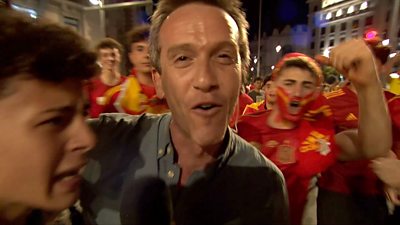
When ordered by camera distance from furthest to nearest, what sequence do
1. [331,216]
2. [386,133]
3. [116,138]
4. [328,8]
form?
[328,8], [331,216], [386,133], [116,138]

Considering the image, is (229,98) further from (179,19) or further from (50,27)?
(50,27)

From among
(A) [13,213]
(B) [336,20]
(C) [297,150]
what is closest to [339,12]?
(B) [336,20]

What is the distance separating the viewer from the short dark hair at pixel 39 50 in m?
0.94

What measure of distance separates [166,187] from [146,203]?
0.12m

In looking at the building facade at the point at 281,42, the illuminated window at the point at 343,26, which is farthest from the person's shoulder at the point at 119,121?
Answer: the building facade at the point at 281,42

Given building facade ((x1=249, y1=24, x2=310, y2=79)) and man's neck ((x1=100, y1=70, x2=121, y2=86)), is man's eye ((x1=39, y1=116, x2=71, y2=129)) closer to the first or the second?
man's neck ((x1=100, y1=70, x2=121, y2=86))

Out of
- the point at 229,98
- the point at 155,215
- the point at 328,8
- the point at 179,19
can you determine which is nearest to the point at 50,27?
the point at 179,19

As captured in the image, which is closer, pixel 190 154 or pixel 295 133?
pixel 190 154

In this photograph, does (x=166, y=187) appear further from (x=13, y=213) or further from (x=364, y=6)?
(x=364, y=6)

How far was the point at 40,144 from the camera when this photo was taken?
986 mm

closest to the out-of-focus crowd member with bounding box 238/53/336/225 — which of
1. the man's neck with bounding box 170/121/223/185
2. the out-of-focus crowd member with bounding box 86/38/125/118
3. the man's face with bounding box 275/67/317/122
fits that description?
the man's face with bounding box 275/67/317/122

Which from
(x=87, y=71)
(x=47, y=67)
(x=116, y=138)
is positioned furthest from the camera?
(x=116, y=138)

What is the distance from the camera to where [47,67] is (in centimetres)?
100

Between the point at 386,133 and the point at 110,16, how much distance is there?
1832 cm
